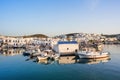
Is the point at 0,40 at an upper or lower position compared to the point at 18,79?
upper

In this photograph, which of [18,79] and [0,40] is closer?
[18,79]

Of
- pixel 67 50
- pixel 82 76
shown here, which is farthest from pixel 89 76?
pixel 67 50

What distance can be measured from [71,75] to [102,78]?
14.3 feet

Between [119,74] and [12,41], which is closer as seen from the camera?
[119,74]

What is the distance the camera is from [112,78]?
2333 centimetres

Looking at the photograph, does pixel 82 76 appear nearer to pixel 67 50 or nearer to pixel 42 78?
pixel 42 78

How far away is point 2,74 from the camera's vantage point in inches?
1037

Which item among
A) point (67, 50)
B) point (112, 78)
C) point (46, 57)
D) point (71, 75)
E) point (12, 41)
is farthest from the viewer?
point (12, 41)

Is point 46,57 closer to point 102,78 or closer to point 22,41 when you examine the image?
point 102,78

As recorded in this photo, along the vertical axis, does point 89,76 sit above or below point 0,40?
below

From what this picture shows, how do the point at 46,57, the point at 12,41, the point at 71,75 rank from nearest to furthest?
1. the point at 71,75
2. the point at 46,57
3. the point at 12,41

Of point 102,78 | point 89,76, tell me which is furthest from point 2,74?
point 102,78

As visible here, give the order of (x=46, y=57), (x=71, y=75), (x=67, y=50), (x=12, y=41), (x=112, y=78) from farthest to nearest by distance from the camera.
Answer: (x=12, y=41)
(x=67, y=50)
(x=46, y=57)
(x=71, y=75)
(x=112, y=78)

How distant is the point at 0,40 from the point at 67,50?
183ft
